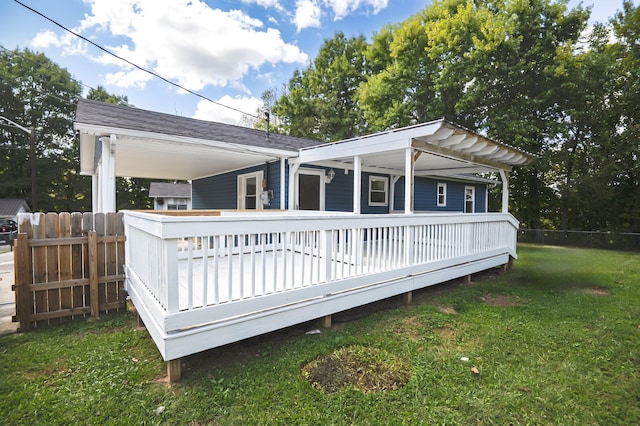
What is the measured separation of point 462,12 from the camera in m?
14.9

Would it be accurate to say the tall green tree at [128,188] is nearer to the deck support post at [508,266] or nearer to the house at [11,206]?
the house at [11,206]

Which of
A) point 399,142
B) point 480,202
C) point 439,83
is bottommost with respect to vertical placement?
point 480,202

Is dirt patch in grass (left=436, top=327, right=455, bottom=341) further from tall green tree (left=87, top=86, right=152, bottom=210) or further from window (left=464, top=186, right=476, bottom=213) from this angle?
tall green tree (left=87, top=86, right=152, bottom=210)

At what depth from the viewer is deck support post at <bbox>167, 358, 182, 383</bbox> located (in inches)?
99.0

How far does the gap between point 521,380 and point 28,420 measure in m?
3.76

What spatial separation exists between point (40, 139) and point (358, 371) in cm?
3353

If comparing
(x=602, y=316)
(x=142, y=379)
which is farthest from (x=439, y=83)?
(x=142, y=379)

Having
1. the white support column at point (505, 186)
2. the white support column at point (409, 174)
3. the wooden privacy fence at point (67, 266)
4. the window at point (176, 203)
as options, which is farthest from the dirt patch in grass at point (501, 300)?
the window at point (176, 203)

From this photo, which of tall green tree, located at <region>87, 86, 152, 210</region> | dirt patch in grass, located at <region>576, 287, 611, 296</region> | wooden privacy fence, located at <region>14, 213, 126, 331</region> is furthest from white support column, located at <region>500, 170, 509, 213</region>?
tall green tree, located at <region>87, 86, 152, 210</region>

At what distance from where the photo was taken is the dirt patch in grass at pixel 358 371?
250cm

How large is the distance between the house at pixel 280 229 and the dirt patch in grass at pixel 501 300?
690 mm

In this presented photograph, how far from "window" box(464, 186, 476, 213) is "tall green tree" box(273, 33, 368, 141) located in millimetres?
11232

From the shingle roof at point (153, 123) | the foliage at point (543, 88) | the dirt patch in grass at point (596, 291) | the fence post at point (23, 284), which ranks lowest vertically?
the dirt patch in grass at point (596, 291)

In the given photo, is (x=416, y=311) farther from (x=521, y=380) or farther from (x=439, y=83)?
(x=439, y=83)
